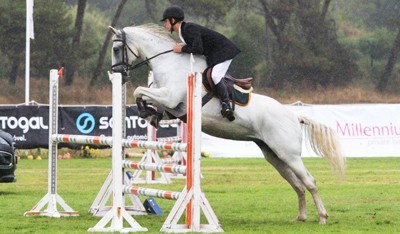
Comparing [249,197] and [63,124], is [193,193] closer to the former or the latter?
[249,197]

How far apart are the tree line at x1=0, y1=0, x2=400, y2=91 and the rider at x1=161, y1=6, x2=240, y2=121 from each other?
99.1 ft

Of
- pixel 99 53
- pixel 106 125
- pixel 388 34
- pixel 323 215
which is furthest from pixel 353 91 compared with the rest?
pixel 323 215

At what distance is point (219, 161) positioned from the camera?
2775cm

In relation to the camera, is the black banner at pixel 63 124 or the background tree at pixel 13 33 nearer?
the black banner at pixel 63 124

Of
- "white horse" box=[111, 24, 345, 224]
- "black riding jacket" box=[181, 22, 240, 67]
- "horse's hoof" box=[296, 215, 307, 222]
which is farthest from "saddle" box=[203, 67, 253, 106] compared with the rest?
"horse's hoof" box=[296, 215, 307, 222]

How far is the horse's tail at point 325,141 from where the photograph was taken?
13.3 meters

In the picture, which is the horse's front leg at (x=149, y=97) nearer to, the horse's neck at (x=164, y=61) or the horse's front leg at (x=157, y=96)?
the horse's front leg at (x=157, y=96)

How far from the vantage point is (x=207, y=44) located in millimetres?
12469

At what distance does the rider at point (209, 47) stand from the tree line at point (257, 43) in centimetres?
3021

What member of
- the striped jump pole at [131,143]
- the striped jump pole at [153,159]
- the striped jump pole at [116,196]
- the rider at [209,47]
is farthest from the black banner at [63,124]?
the striped jump pole at [116,196]

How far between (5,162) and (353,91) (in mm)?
29272

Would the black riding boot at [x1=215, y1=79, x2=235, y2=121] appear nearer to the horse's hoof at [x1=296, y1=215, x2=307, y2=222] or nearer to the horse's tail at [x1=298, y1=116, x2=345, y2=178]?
the horse's tail at [x1=298, y1=116, x2=345, y2=178]

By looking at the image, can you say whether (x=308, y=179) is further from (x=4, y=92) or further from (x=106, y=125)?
(x=4, y=92)

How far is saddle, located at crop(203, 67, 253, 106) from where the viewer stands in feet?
40.4
